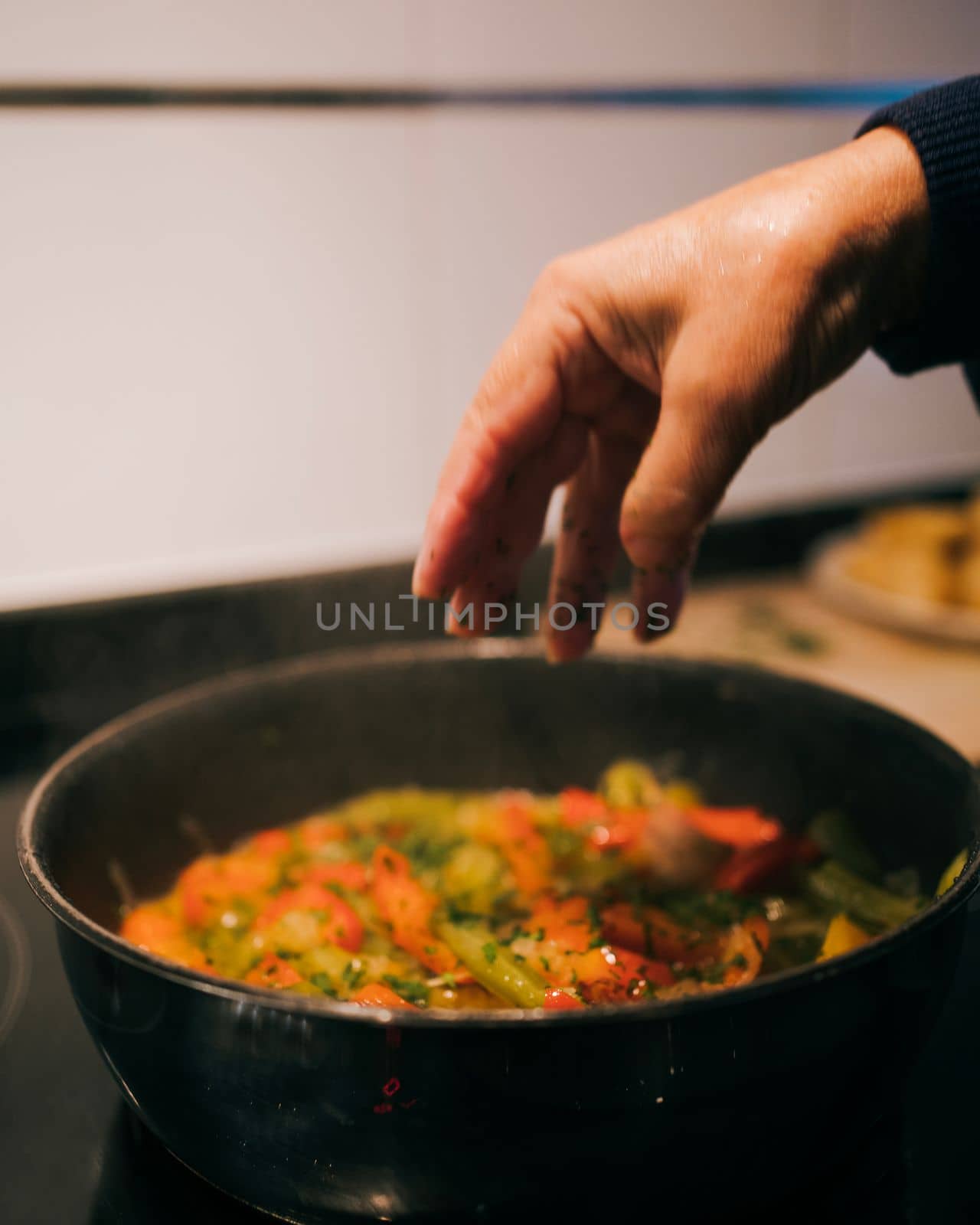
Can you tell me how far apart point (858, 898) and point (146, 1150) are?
2.01 ft

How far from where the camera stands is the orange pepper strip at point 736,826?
100 centimetres

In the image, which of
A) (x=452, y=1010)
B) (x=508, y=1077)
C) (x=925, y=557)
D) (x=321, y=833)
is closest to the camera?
(x=508, y=1077)

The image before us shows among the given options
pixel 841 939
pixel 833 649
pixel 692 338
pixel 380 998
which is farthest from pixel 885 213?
pixel 833 649

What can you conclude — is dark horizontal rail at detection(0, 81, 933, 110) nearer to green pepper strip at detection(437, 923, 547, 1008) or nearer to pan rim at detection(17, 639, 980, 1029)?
pan rim at detection(17, 639, 980, 1029)

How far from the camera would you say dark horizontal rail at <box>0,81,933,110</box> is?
1.13 meters

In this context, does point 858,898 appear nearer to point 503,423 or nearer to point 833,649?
point 503,423

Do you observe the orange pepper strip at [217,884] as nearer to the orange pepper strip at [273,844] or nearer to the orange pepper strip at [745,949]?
the orange pepper strip at [273,844]

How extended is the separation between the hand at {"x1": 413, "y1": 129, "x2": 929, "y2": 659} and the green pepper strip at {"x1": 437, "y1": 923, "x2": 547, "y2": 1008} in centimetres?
28

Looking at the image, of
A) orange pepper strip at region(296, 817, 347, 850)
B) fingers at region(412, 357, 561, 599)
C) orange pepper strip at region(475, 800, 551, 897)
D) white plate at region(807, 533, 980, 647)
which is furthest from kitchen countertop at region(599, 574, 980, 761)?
fingers at region(412, 357, 561, 599)

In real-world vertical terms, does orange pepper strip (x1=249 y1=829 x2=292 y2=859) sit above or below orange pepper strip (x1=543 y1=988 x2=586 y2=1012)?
below

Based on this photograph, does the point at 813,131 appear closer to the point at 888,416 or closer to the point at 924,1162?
the point at 888,416

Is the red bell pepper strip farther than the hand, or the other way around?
the red bell pepper strip

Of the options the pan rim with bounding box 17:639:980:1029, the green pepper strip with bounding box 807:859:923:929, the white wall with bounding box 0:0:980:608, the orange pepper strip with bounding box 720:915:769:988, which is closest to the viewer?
the pan rim with bounding box 17:639:980:1029

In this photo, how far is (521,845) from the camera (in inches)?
38.8
